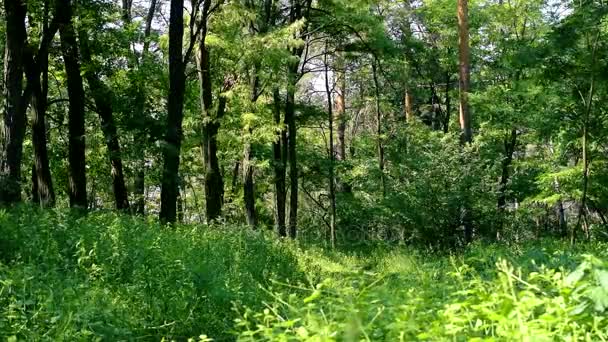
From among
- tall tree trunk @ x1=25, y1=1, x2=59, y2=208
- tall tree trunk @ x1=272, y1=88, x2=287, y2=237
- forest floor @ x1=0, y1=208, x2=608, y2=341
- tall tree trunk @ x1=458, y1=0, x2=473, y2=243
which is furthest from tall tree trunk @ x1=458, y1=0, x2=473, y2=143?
tall tree trunk @ x1=25, y1=1, x2=59, y2=208

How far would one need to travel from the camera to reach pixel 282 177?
23.4 m

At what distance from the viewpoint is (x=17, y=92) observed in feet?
40.8

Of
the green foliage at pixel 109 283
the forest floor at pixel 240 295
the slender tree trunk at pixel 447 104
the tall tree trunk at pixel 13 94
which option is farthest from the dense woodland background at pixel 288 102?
the forest floor at pixel 240 295

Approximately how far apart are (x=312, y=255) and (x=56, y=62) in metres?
11.0

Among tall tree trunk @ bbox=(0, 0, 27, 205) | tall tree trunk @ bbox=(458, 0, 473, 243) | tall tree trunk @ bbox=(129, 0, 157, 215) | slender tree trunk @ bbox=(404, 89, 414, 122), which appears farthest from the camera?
slender tree trunk @ bbox=(404, 89, 414, 122)

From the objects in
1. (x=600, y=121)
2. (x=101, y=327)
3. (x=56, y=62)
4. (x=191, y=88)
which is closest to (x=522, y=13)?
(x=600, y=121)

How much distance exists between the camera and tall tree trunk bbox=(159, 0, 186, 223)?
14.3 m

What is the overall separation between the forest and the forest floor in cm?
3

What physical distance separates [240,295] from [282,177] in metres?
16.8

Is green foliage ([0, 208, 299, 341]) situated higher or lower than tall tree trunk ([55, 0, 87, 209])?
lower

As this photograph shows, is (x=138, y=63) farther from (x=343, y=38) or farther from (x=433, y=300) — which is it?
(x=433, y=300)

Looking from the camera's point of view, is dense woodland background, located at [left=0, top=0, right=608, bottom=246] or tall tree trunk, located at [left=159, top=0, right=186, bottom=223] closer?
tall tree trunk, located at [left=159, top=0, right=186, bottom=223]

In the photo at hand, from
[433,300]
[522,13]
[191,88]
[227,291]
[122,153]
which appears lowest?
[227,291]

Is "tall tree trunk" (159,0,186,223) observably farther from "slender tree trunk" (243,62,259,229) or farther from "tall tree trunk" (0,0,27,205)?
"slender tree trunk" (243,62,259,229)
